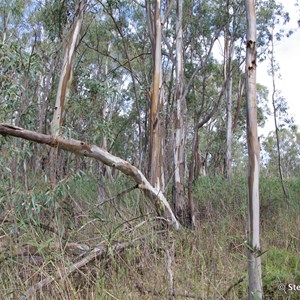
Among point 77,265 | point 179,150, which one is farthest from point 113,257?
point 179,150

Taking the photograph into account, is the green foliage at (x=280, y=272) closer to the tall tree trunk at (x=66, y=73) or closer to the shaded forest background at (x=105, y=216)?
the shaded forest background at (x=105, y=216)

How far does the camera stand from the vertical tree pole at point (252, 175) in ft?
7.49

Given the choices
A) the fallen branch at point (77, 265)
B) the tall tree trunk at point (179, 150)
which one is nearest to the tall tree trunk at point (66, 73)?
the tall tree trunk at point (179, 150)

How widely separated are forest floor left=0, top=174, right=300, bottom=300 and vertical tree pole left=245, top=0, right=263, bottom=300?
105 millimetres

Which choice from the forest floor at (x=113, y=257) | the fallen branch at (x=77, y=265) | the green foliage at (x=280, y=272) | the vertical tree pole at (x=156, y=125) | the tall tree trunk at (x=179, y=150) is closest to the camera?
the fallen branch at (x=77, y=265)

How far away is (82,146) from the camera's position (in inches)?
138

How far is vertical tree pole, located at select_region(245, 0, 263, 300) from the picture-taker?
228 centimetres

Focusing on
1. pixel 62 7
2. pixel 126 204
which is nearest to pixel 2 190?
pixel 126 204

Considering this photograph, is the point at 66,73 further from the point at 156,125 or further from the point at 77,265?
the point at 77,265

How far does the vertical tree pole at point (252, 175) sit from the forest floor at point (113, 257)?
0.10 meters

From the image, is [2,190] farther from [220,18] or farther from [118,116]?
[118,116]

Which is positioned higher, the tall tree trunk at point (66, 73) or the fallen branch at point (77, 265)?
the tall tree trunk at point (66, 73)

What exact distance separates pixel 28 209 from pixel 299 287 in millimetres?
2273

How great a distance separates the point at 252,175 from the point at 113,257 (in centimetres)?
131
